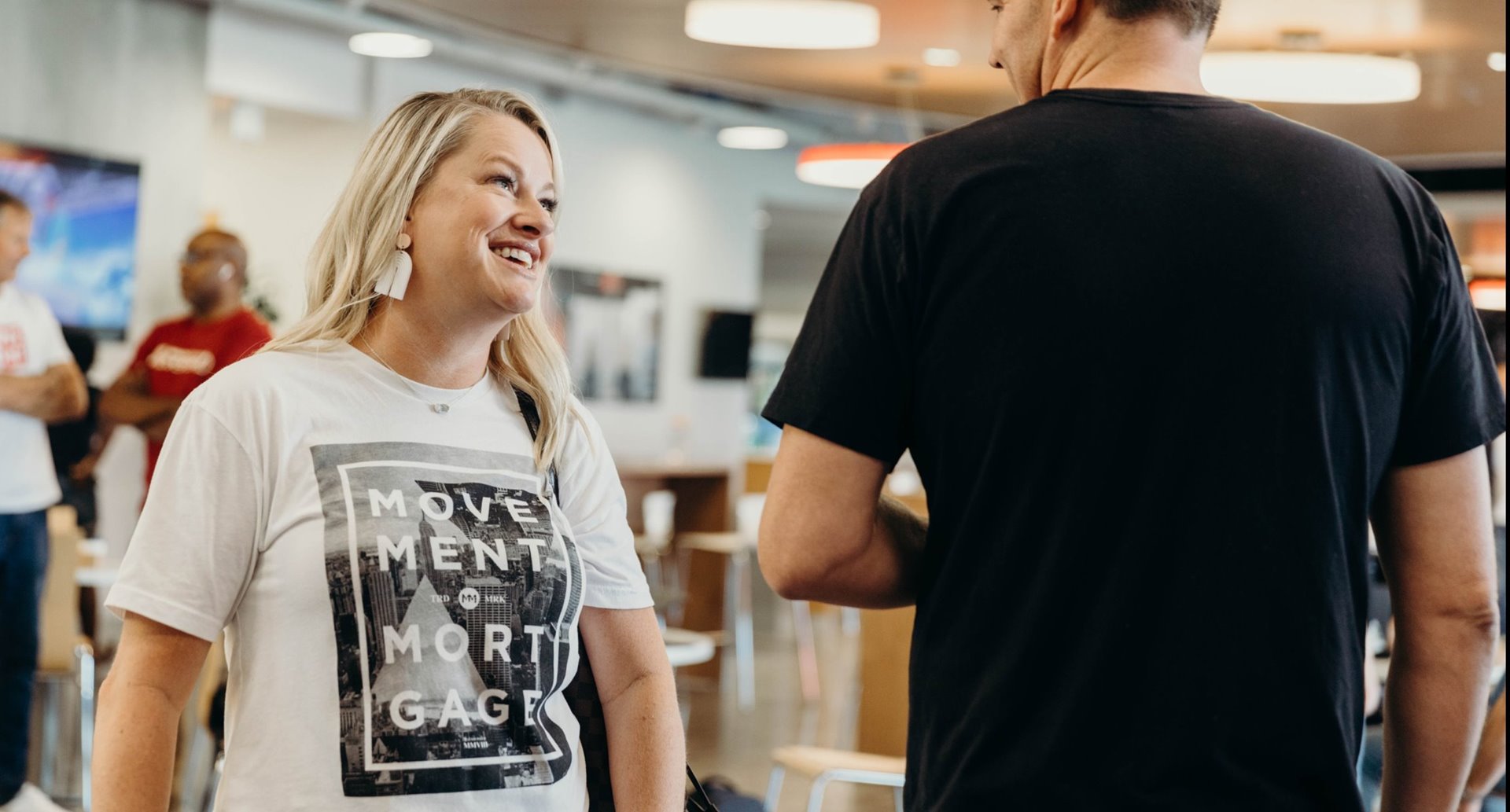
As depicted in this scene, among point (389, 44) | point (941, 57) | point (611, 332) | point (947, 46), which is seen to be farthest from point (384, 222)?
point (611, 332)

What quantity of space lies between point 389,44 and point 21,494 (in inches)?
156

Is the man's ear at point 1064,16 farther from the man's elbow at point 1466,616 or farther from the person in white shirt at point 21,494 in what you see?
the person in white shirt at point 21,494

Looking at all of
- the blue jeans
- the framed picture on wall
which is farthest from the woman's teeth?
the framed picture on wall

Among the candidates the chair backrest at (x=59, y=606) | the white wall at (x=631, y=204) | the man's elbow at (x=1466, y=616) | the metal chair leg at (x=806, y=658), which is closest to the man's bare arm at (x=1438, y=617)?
the man's elbow at (x=1466, y=616)

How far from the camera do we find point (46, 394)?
460cm

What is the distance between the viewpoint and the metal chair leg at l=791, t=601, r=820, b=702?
7910 millimetres

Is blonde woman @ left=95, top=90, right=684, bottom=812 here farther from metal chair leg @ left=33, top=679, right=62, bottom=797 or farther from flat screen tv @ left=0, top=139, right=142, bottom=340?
flat screen tv @ left=0, top=139, right=142, bottom=340

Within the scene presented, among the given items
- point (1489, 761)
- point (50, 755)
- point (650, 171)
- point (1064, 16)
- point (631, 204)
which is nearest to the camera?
point (1064, 16)

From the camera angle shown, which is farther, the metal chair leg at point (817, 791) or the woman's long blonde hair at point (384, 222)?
the metal chair leg at point (817, 791)

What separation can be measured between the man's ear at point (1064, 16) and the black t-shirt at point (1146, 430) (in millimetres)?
100

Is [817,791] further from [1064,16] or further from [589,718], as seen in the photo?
[1064,16]

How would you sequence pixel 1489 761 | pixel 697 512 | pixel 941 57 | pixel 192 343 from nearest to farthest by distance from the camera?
pixel 1489 761, pixel 192 343, pixel 941 57, pixel 697 512

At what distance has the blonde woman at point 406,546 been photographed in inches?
56.7

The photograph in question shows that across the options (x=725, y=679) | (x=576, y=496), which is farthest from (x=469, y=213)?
(x=725, y=679)
